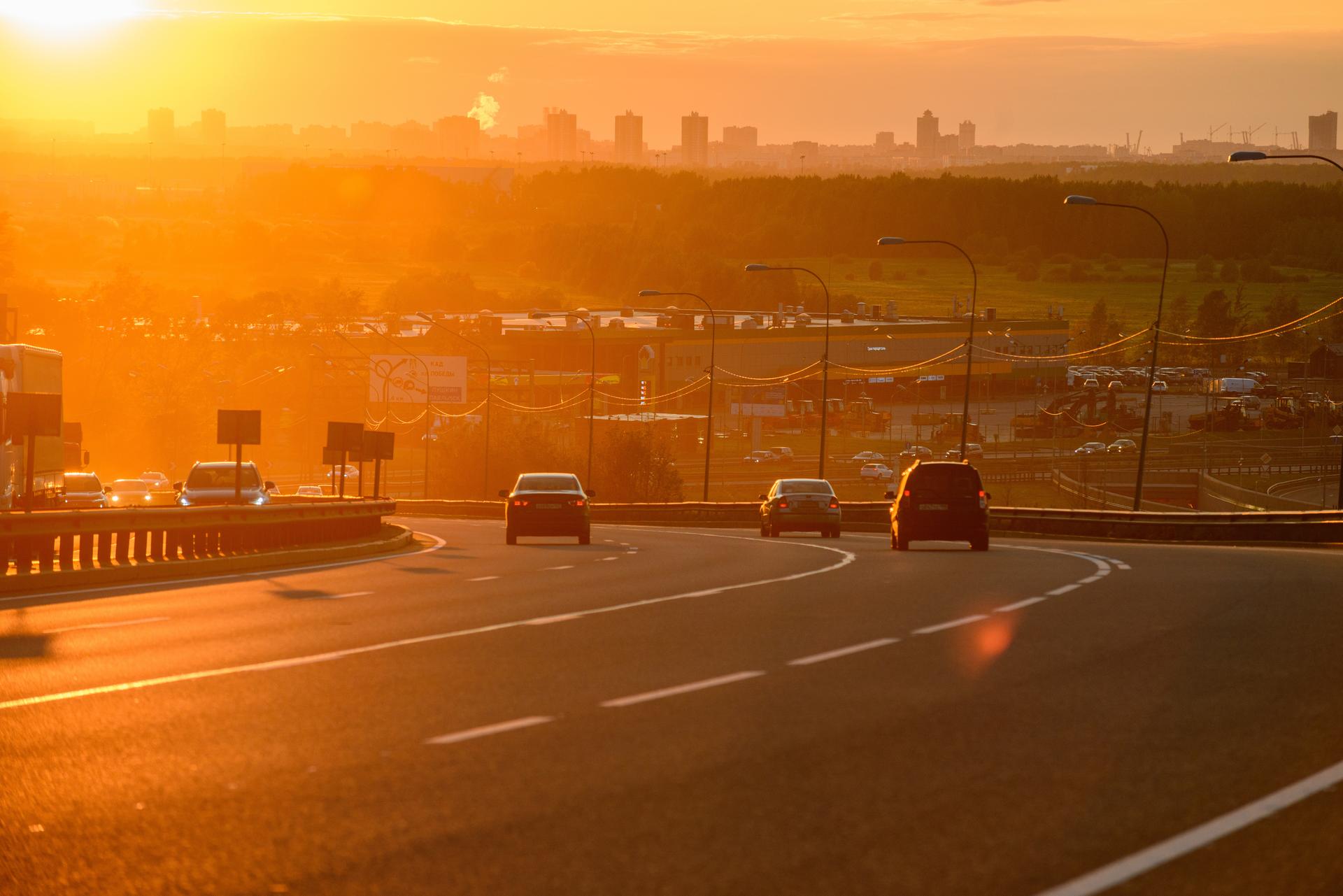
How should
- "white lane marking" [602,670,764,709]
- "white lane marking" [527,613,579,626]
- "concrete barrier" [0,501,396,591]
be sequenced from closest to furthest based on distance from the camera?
"white lane marking" [602,670,764,709]
"white lane marking" [527,613,579,626]
"concrete barrier" [0,501,396,591]

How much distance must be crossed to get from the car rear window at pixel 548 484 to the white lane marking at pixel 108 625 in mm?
20302

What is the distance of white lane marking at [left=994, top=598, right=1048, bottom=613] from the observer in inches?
622

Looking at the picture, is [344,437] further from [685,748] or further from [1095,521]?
[685,748]

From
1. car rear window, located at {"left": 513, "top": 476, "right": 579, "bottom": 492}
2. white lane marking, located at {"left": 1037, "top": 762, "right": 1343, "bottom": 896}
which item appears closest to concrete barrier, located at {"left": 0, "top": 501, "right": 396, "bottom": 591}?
car rear window, located at {"left": 513, "top": 476, "right": 579, "bottom": 492}

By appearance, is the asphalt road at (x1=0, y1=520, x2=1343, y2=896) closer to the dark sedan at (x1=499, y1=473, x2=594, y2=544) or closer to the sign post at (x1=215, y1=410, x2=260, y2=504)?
the sign post at (x1=215, y1=410, x2=260, y2=504)

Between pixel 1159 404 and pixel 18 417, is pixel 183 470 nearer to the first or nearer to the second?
pixel 1159 404

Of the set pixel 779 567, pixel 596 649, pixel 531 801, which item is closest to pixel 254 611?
pixel 596 649

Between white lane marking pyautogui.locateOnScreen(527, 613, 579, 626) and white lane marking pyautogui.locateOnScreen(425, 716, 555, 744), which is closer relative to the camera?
white lane marking pyautogui.locateOnScreen(425, 716, 555, 744)

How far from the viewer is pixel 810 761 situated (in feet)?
27.7

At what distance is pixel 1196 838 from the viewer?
6910mm

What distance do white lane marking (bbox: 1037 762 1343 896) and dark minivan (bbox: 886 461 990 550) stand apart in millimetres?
22364

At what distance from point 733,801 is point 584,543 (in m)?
28.4

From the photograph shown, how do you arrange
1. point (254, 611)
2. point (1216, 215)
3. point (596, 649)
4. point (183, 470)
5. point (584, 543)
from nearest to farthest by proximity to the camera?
point (596, 649) → point (254, 611) → point (584, 543) → point (183, 470) → point (1216, 215)

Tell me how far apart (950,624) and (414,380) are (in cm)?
13742
